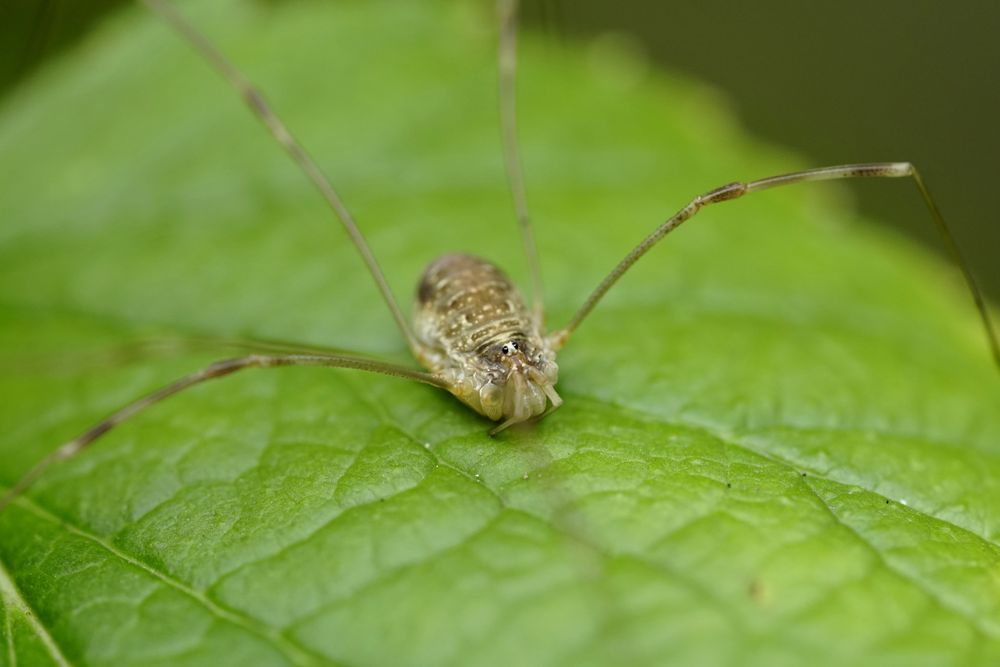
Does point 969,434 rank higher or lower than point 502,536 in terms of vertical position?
lower

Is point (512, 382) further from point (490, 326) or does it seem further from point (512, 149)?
point (512, 149)

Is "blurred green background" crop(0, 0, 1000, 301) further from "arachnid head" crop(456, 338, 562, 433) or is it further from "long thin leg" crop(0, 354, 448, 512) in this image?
"long thin leg" crop(0, 354, 448, 512)

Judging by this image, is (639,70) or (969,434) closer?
(969,434)

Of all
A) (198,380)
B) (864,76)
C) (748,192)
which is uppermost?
(748,192)

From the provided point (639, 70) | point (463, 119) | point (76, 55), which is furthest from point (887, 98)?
point (76, 55)

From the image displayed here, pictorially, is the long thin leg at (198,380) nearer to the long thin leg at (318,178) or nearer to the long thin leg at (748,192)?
the long thin leg at (318,178)

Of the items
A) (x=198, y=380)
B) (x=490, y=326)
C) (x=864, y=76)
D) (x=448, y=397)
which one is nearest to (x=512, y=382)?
(x=448, y=397)

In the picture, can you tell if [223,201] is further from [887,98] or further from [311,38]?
[887,98]
